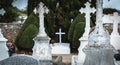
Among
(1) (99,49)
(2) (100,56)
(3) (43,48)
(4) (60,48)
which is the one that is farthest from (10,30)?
(2) (100,56)

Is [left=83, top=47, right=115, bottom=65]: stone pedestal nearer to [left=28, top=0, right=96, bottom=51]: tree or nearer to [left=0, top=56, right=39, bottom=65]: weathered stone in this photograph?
[left=0, top=56, right=39, bottom=65]: weathered stone

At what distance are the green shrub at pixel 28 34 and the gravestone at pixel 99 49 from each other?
28.1ft

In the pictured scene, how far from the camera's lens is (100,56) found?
947 centimetres

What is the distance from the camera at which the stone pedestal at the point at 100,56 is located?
9438 mm

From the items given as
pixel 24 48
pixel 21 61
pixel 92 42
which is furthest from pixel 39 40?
pixel 21 61

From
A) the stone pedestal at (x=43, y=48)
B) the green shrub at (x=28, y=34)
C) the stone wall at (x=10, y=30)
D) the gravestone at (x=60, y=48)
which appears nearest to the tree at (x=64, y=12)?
the gravestone at (x=60, y=48)

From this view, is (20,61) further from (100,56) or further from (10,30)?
(10,30)

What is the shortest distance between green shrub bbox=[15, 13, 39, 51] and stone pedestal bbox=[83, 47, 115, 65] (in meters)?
9.00

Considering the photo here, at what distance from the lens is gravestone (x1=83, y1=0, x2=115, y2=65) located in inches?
372

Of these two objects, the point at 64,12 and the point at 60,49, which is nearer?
the point at 60,49

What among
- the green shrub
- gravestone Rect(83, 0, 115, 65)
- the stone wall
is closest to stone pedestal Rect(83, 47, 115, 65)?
gravestone Rect(83, 0, 115, 65)

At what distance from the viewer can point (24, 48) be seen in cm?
1897

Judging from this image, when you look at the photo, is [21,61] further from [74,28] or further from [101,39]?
[74,28]

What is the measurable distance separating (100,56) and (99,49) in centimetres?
21
